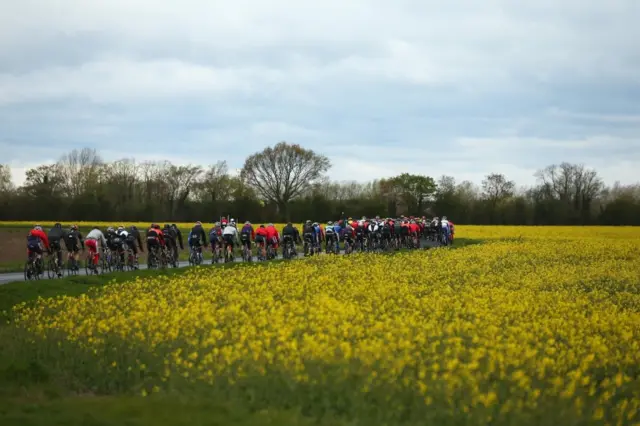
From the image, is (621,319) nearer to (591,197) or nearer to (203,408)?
(203,408)

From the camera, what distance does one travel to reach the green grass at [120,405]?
10234 mm

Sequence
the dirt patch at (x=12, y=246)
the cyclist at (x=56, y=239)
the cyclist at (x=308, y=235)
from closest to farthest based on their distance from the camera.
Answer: the cyclist at (x=56, y=239) → the cyclist at (x=308, y=235) → the dirt patch at (x=12, y=246)

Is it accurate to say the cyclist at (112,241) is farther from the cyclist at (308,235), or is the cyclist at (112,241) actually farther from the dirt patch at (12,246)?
the cyclist at (308,235)

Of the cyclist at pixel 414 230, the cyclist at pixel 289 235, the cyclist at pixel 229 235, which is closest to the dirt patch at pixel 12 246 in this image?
the cyclist at pixel 229 235

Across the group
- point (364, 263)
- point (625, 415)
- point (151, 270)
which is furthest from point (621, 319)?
point (151, 270)

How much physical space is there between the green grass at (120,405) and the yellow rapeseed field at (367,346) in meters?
0.19

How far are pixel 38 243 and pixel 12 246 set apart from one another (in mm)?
26635

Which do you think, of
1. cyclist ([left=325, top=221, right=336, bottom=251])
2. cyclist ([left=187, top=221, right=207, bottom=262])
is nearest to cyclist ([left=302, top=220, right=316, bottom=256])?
cyclist ([left=325, top=221, right=336, bottom=251])

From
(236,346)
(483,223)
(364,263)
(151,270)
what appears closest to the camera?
(236,346)

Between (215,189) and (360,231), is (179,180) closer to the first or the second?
(215,189)

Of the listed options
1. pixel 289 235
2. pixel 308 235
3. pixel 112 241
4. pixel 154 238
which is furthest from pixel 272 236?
pixel 112 241

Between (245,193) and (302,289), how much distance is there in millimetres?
85288

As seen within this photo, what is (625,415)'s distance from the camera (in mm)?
11516

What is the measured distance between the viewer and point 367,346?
42.4 feet
